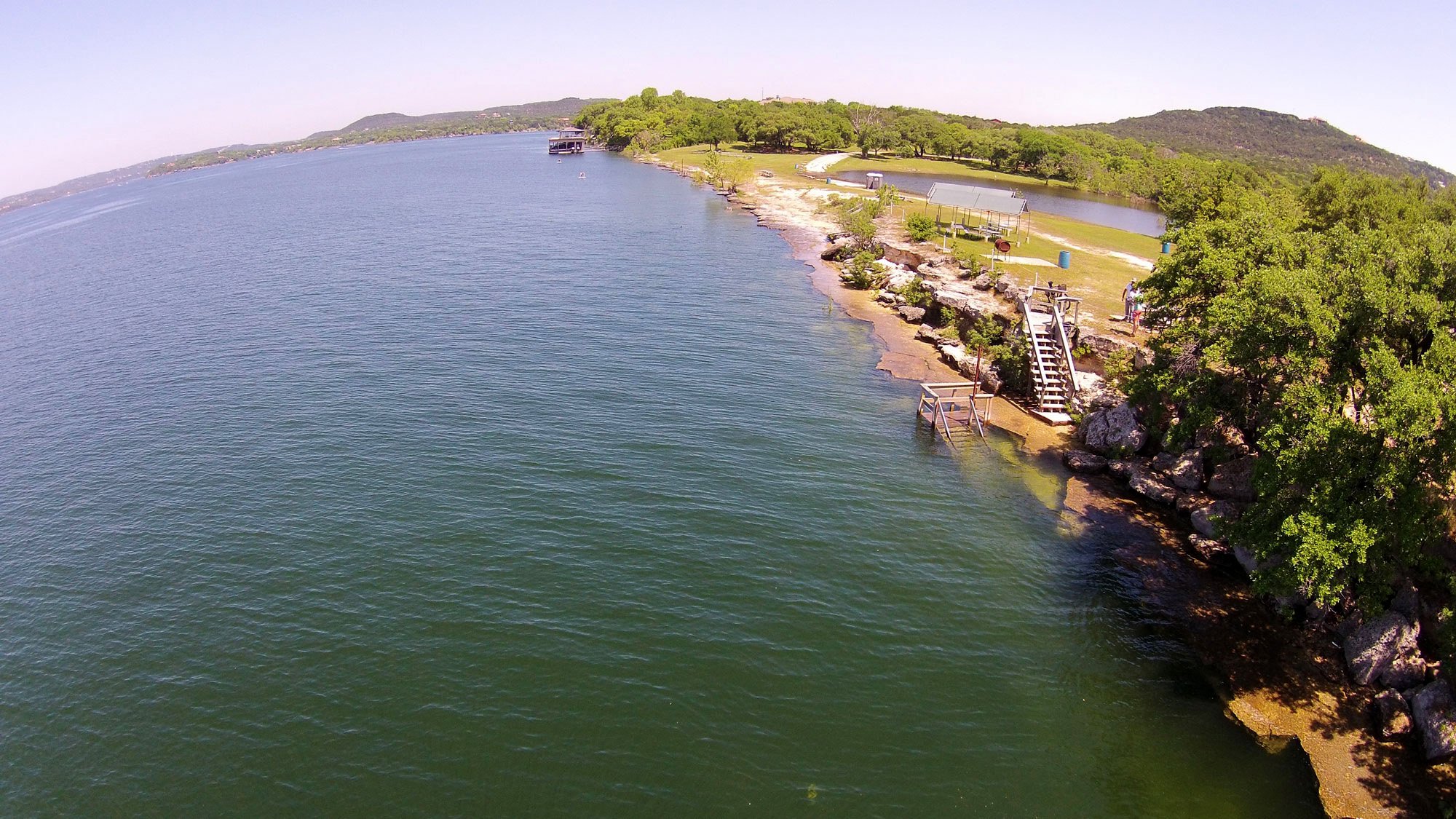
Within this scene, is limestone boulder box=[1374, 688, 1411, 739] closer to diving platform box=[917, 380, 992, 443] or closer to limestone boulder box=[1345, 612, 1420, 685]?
limestone boulder box=[1345, 612, 1420, 685]

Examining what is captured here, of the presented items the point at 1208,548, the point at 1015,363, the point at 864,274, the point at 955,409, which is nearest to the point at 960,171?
the point at 864,274

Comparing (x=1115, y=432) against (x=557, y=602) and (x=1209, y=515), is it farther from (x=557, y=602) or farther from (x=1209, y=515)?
(x=557, y=602)

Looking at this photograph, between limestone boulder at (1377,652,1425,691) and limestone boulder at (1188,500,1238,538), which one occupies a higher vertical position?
limestone boulder at (1188,500,1238,538)

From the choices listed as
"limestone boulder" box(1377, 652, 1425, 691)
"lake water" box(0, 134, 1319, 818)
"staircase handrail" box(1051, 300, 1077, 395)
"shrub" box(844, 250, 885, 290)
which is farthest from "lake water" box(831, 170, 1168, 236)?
"limestone boulder" box(1377, 652, 1425, 691)

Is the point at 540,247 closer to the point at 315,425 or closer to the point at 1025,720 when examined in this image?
the point at 315,425

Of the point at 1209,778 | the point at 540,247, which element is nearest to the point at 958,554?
the point at 1209,778
